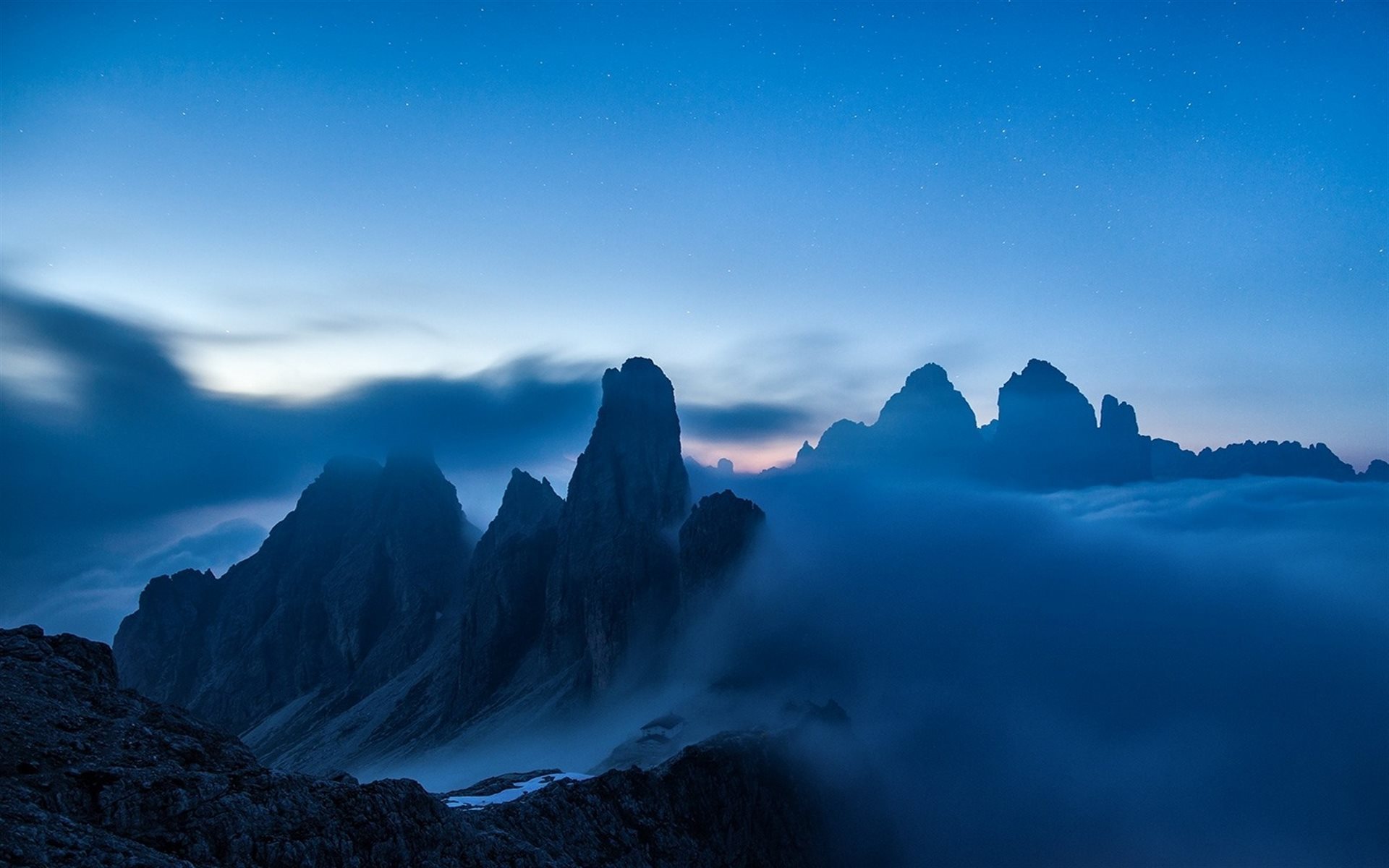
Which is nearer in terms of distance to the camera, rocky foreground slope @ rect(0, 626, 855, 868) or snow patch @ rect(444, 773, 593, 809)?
rocky foreground slope @ rect(0, 626, 855, 868)

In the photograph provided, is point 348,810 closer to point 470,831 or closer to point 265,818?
point 265,818

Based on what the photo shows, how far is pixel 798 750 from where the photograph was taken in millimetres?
110688

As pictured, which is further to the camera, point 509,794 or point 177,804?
point 509,794

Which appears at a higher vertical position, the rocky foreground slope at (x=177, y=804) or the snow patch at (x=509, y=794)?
the rocky foreground slope at (x=177, y=804)

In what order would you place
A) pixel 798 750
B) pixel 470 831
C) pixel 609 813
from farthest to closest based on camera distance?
pixel 798 750 → pixel 609 813 → pixel 470 831

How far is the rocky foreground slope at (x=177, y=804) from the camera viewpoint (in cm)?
3234

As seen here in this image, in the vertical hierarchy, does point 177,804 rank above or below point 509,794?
above

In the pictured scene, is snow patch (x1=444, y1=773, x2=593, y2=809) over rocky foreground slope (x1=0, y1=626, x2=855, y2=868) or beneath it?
beneath

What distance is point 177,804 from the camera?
3625 cm

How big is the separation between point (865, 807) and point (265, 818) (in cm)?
10162

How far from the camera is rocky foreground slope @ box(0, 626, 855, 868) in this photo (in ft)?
106

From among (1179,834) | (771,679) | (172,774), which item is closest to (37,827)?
(172,774)

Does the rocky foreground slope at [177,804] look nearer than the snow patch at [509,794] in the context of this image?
Yes

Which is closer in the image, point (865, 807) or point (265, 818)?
point (265, 818)
